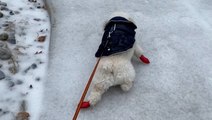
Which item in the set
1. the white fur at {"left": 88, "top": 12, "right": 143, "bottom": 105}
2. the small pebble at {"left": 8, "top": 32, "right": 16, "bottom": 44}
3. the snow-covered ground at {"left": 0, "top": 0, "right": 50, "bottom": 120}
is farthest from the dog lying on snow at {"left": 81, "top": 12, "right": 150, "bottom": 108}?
the small pebble at {"left": 8, "top": 32, "right": 16, "bottom": 44}

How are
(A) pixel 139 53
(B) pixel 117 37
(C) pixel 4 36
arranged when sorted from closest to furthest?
(B) pixel 117 37
(A) pixel 139 53
(C) pixel 4 36

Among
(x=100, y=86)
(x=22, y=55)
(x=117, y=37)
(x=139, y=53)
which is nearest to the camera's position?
(x=100, y=86)

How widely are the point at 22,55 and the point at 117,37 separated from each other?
50.1 inches

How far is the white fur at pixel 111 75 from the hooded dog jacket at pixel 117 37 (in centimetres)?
7

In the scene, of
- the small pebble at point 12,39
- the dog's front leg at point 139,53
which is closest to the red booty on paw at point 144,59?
the dog's front leg at point 139,53

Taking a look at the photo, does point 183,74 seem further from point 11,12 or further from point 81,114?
point 11,12

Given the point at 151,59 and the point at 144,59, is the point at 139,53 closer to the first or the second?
the point at 144,59

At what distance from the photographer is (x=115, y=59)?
3148 millimetres

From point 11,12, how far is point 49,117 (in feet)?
7.09

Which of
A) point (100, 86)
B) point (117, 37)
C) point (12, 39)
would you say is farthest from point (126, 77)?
point (12, 39)

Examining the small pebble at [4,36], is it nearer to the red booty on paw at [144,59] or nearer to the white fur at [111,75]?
the white fur at [111,75]

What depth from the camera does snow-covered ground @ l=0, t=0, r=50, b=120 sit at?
9.99ft

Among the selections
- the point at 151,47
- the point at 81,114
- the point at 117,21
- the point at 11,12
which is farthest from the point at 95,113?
the point at 11,12

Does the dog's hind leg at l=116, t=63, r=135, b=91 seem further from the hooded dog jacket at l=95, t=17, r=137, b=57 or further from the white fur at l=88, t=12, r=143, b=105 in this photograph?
the hooded dog jacket at l=95, t=17, r=137, b=57
